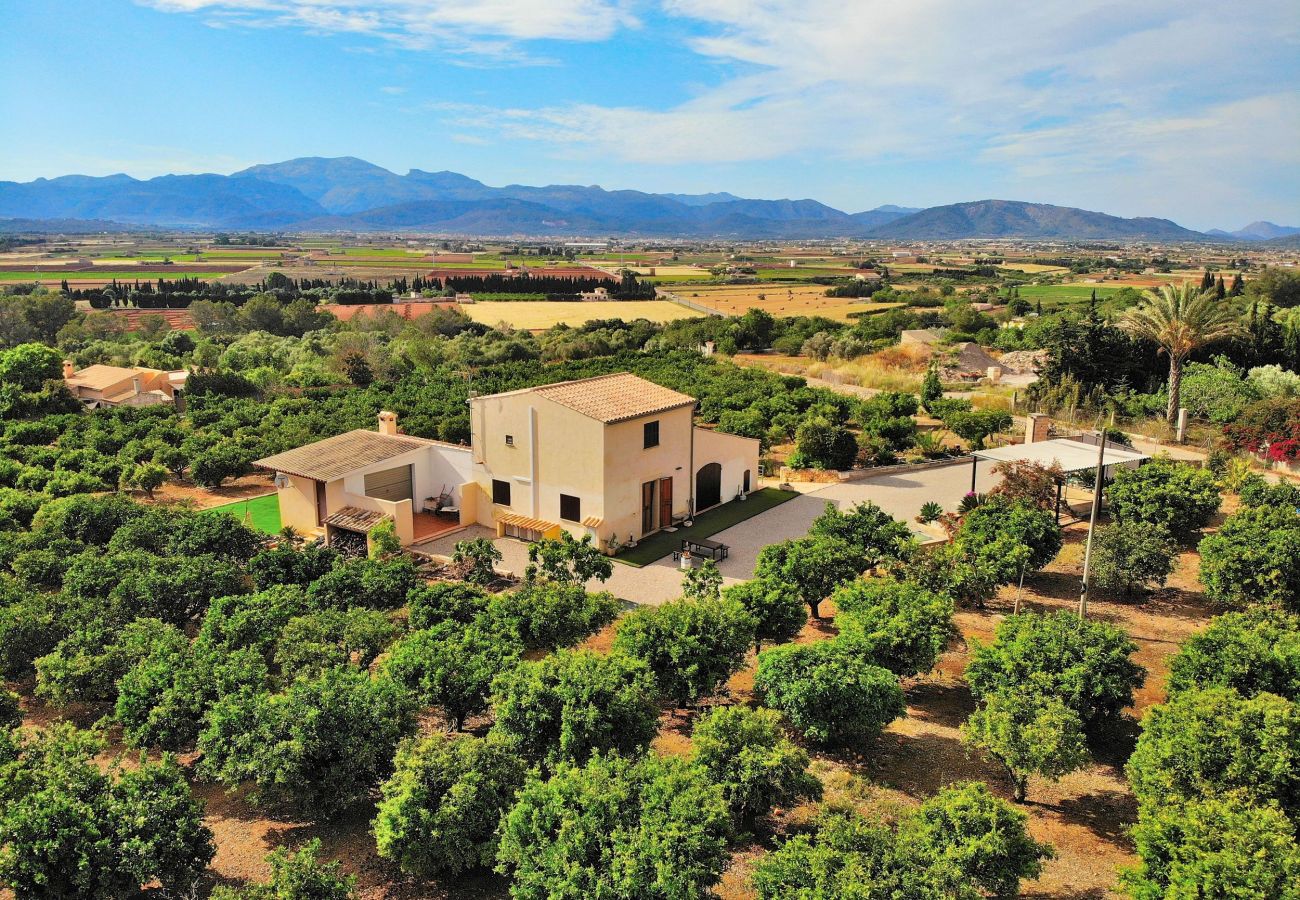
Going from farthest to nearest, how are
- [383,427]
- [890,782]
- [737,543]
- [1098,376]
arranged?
[1098,376]
[383,427]
[737,543]
[890,782]

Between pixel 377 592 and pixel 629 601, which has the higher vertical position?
pixel 377 592

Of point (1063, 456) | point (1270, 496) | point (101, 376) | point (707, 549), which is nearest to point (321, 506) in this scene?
Answer: point (707, 549)

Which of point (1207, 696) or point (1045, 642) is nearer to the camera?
point (1207, 696)

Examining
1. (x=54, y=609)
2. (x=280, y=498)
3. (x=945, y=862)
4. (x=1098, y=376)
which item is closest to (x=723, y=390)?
(x=1098, y=376)

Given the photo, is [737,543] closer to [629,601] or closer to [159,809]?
[629,601]

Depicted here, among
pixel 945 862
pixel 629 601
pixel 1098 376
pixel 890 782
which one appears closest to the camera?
pixel 945 862

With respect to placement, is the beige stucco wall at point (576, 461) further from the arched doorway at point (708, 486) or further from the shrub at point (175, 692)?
the shrub at point (175, 692)
